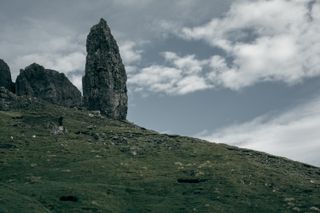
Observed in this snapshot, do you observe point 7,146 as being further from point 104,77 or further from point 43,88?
point 43,88

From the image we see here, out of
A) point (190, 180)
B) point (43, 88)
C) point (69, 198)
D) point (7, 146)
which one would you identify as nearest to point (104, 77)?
point (43, 88)

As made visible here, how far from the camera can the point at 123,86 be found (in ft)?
641

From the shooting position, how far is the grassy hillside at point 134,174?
3551 inches

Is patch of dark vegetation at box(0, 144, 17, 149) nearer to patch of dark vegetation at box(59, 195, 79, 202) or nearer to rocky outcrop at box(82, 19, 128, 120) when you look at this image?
patch of dark vegetation at box(59, 195, 79, 202)

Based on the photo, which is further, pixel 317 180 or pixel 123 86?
pixel 123 86

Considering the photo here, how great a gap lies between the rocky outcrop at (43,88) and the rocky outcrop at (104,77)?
8.93 m

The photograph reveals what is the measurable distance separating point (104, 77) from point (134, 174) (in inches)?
3252

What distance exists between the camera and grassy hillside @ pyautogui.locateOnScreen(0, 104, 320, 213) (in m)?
90.2

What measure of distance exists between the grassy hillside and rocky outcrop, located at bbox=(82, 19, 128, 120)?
1131 inches

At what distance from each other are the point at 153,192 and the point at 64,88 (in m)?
109

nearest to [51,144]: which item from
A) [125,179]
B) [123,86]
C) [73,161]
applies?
[73,161]

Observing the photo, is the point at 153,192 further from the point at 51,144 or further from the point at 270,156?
the point at 270,156

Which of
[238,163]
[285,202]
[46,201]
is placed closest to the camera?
[46,201]

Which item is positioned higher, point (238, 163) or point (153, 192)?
point (238, 163)
